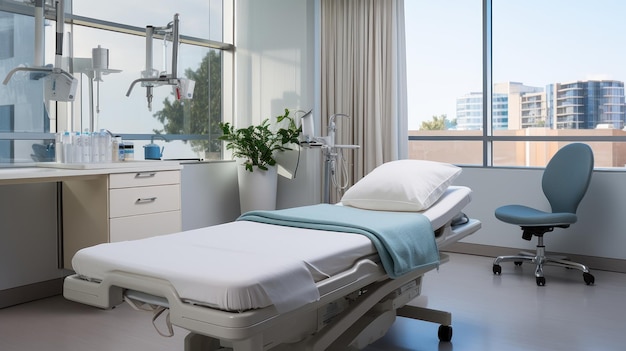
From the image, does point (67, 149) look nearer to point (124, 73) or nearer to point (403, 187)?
point (124, 73)

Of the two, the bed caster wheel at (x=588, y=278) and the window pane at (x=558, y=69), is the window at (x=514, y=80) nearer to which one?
the window pane at (x=558, y=69)

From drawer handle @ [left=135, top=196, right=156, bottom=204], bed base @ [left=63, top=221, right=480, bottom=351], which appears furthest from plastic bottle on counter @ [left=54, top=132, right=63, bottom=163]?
bed base @ [left=63, top=221, right=480, bottom=351]

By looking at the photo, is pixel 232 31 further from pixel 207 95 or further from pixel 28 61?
pixel 28 61

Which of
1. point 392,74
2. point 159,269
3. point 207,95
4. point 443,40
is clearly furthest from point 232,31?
Result: point 159,269

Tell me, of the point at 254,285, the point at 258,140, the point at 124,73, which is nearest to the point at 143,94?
the point at 124,73

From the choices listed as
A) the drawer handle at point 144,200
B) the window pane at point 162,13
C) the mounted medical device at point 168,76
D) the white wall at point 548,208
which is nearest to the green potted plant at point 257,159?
the window pane at point 162,13

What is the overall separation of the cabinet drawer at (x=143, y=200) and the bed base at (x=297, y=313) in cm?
140

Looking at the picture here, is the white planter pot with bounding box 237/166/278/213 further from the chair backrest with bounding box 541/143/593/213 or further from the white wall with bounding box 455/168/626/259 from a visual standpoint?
the chair backrest with bounding box 541/143/593/213

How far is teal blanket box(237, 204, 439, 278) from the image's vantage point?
8.38ft

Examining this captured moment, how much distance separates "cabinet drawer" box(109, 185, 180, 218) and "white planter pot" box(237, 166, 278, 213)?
119cm

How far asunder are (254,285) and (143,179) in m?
2.20

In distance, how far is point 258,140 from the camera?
17.1 feet

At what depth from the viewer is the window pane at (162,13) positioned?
442 cm

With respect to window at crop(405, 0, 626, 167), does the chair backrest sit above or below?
below
